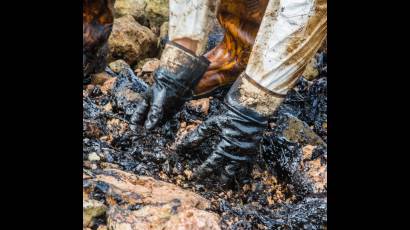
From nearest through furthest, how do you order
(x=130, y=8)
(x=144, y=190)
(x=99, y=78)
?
(x=144, y=190), (x=99, y=78), (x=130, y=8)

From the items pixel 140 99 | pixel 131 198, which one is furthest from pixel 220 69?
pixel 131 198

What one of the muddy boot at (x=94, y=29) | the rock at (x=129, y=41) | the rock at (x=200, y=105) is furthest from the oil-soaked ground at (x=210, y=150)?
the rock at (x=129, y=41)

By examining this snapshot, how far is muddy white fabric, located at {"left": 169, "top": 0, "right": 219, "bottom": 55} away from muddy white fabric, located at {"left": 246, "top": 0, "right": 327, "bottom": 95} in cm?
33

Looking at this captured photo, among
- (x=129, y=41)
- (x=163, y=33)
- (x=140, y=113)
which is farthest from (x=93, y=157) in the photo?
(x=163, y=33)

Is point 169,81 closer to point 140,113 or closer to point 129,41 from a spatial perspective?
point 140,113

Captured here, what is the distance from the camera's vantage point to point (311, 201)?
125 cm

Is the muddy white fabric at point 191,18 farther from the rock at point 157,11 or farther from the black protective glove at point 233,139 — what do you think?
the rock at point 157,11

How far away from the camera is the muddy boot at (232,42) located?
2.03 metres

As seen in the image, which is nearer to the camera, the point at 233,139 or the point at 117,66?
the point at 233,139

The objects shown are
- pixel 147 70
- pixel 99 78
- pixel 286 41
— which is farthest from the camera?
pixel 147 70

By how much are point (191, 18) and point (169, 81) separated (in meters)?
0.26

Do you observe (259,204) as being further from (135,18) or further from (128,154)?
(135,18)

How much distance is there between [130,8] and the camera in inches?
99.4

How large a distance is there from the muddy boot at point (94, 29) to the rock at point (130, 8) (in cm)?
68
